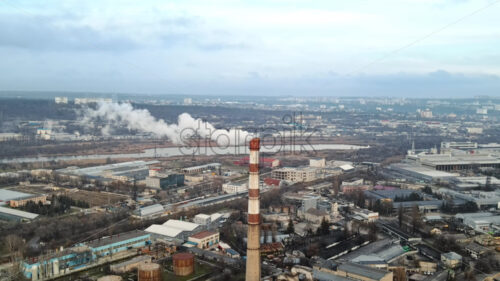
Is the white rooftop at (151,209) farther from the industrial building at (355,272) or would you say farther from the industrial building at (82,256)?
the industrial building at (355,272)

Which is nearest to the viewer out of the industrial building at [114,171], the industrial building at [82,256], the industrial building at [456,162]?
the industrial building at [82,256]

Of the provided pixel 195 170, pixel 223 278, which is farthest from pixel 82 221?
pixel 195 170

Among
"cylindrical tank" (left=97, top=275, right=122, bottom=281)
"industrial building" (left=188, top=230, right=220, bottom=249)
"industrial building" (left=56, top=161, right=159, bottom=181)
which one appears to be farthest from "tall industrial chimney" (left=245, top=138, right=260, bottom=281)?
"industrial building" (left=56, top=161, right=159, bottom=181)

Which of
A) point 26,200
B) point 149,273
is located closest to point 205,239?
point 149,273

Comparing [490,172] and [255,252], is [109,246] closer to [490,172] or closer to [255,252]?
[255,252]

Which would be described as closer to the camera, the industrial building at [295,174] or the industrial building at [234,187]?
the industrial building at [234,187]

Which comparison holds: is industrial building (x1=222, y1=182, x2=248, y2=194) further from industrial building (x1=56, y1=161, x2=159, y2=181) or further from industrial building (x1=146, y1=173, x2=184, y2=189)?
industrial building (x1=56, y1=161, x2=159, y2=181)

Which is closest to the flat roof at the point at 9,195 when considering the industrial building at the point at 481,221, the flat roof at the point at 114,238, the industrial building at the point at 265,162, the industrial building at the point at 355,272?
the flat roof at the point at 114,238

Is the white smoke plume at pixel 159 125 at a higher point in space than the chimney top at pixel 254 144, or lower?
lower
